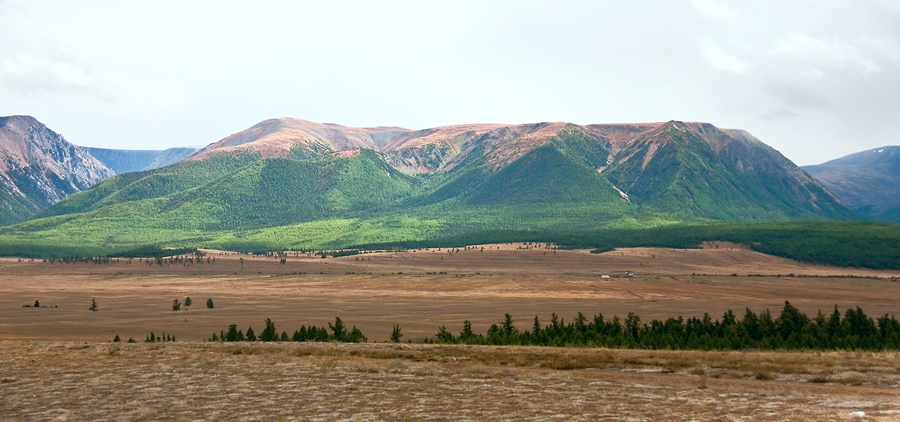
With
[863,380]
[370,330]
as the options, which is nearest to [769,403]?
[863,380]

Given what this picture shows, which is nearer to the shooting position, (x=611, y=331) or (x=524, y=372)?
(x=524, y=372)

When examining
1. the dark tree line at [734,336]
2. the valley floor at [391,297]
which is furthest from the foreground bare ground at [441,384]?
the valley floor at [391,297]

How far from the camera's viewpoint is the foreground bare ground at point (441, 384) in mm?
25375

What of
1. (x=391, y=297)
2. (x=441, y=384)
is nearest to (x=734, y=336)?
(x=441, y=384)

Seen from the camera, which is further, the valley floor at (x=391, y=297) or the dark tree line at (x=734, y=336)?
the valley floor at (x=391, y=297)

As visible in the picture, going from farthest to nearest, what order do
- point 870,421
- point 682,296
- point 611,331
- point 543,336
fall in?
point 682,296
point 611,331
point 543,336
point 870,421

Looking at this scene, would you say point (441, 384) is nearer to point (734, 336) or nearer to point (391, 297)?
point (734, 336)

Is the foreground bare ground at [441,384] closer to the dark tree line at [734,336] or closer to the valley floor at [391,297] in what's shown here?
the dark tree line at [734,336]

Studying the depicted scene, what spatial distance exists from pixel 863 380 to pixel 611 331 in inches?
1306

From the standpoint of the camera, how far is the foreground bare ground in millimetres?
25375

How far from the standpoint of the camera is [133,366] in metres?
37.4

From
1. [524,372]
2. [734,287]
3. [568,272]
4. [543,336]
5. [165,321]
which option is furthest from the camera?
[568,272]

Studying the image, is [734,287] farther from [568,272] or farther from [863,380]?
[863,380]

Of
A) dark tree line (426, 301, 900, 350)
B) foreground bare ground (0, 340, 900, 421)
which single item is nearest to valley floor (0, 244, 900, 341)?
dark tree line (426, 301, 900, 350)
